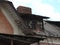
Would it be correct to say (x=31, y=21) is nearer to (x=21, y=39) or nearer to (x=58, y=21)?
(x=58, y=21)

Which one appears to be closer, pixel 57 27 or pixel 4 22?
pixel 4 22

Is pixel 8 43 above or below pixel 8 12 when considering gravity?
below

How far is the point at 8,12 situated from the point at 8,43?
2444 mm

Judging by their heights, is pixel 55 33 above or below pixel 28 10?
below

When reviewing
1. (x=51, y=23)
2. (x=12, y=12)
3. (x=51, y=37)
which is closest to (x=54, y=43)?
(x=51, y=37)

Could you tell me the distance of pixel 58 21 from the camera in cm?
2542

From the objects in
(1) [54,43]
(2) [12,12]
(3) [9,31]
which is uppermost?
(2) [12,12]

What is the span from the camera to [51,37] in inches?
839

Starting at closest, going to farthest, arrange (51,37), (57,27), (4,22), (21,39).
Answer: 1. (21,39)
2. (4,22)
3. (51,37)
4. (57,27)

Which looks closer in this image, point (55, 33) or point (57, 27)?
point (55, 33)

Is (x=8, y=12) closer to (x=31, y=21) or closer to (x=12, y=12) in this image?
(x=12, y=12)

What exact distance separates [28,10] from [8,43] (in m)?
6.55

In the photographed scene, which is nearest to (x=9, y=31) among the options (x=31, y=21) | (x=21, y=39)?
(x=21, y=39)

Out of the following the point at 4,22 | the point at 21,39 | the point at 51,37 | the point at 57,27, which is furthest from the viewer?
the point at 57,27
